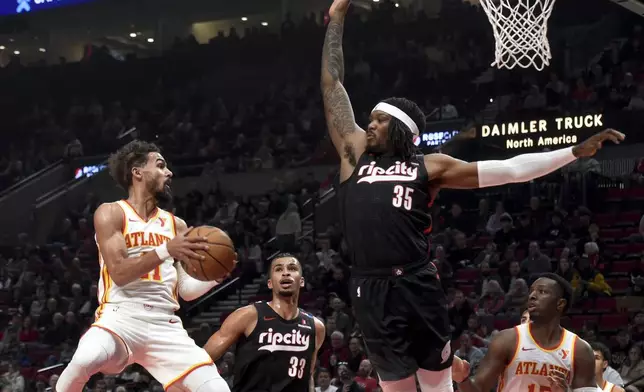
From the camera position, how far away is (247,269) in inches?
613

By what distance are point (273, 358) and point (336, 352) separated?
546cm

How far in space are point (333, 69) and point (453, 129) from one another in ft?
39.4

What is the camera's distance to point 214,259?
521 centimetres

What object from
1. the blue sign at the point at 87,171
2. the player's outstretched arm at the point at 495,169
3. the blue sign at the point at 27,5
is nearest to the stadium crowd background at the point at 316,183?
the blue sign at the point at 87,171

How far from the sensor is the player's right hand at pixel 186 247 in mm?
5000

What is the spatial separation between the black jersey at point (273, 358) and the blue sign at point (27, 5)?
44.7ft

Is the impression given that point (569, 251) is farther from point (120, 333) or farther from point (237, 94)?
point (237, 94)

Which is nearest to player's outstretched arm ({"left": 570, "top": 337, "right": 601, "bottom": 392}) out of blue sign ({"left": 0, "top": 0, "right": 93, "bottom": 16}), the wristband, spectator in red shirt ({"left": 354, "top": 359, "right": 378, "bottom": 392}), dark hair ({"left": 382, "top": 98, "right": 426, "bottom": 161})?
dark hair ({"left": 382, "top": 98, "right": 426, "bottom": 161})

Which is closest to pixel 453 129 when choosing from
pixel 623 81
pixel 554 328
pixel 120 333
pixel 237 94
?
pixel 623 81

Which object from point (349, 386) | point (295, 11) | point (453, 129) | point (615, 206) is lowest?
point (349, 386)

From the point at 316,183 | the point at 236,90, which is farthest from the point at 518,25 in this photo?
the point at 236,90

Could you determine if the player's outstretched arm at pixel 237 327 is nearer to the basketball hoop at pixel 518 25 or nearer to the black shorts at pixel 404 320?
the black shorts at pixel 404 320

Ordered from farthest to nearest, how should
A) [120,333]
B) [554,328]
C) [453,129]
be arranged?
[453,129], [554,328], [120,333]

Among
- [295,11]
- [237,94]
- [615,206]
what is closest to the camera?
[615,206]
